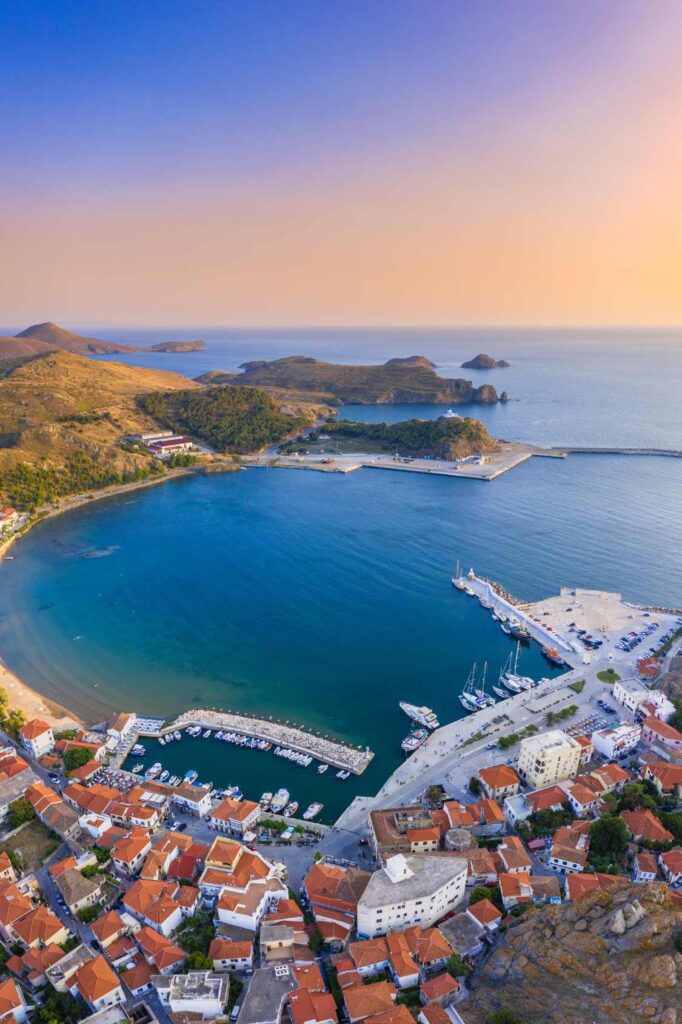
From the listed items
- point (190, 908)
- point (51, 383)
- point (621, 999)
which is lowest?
point (190, 908)

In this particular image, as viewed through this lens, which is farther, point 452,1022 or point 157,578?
point 157,578

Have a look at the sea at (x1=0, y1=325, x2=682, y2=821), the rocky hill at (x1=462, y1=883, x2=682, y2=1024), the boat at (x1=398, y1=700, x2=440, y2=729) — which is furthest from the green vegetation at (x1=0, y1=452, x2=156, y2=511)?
the rocky hill at (x1=462, y1=883, x2=682, y2=1024)

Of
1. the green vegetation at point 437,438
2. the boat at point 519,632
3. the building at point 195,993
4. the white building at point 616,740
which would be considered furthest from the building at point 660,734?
the green vegetation at point 437,438

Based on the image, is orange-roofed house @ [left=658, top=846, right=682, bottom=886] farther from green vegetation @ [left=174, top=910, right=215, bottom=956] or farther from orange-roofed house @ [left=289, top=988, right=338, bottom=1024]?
green vegetation @ [left=174, top=910, right=215, bottom=956]

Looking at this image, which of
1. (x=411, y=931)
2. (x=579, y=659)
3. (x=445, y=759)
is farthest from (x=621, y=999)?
(x=579, y=659)

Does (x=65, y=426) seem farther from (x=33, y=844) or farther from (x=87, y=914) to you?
(x=87, y=914)

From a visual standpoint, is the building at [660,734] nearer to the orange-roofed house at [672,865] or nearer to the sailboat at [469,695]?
the orange-roofed house at [672,865]

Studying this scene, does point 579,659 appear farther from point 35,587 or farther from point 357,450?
point 357,450
